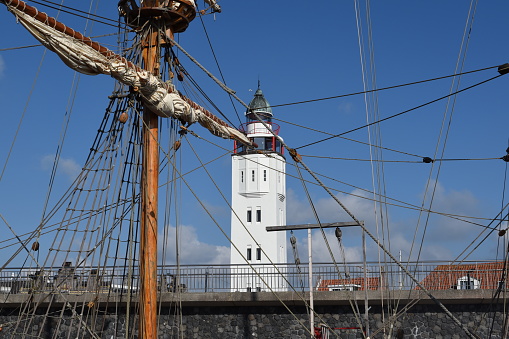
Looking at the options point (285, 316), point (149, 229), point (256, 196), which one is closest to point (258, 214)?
point (256, 196)

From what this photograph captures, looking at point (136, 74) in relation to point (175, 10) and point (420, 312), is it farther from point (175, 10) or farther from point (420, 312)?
point (420, 312)

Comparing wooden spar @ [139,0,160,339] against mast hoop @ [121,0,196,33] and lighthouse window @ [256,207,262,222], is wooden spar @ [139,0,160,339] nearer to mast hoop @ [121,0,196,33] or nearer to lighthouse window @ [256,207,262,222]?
mast hoop @ [121,0,196,33]

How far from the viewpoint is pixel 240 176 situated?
183 ft

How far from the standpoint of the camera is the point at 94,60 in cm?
1455

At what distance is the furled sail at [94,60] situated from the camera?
13.6 m

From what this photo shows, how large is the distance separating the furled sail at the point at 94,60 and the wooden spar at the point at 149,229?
48 cm

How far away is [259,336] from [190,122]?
7256mm

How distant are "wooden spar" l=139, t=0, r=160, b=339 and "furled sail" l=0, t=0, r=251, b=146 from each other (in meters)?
0.48

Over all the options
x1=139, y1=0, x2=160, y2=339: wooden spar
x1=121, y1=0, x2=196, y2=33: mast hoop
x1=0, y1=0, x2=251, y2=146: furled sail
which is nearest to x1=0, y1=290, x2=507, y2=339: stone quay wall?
x1=139, y1=0, x2=160, y2=339: wooden spar

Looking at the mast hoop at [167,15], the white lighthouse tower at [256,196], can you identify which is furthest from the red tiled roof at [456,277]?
the white lighthouse tower at [256,196]

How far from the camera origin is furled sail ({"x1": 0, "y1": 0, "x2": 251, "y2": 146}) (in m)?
13.6

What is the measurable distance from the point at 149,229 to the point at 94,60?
374 cm

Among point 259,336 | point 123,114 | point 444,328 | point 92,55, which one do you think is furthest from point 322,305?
point 92,55

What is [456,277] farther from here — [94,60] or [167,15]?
[94,60]
